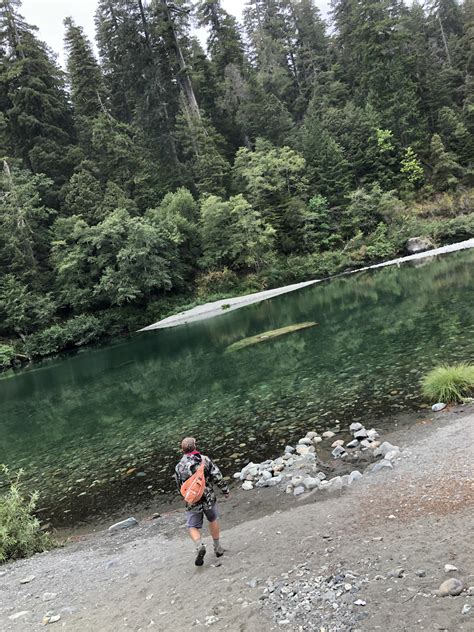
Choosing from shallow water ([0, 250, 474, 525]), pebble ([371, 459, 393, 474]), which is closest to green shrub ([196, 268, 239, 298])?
shallow water ([0, 250, 474, 525])

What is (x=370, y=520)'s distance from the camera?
5.41m

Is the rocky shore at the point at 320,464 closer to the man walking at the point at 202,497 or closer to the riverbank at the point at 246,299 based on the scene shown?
the man walking at the point at 202,497

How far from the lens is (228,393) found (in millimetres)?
15000

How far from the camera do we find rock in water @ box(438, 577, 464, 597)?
358 centimetres

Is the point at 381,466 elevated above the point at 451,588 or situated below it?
below

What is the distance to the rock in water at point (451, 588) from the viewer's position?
3.58 metres

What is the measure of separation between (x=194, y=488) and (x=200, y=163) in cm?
4832

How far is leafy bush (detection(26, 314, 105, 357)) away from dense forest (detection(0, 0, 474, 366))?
149mm

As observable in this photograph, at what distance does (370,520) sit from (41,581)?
4.66m

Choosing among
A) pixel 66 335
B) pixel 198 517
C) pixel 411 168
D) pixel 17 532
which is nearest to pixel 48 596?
pixel 198 517

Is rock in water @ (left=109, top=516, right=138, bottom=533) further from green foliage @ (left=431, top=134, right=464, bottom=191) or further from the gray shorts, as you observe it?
green foliage @ (left=431, top=134, right=464, bottom=191)

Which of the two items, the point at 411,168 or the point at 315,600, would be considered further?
the point at 411,168

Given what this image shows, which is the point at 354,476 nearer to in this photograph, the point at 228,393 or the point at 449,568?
the point at 449,568

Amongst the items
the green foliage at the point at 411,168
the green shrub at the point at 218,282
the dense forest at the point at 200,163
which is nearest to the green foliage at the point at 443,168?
the dense forest at the point at 200,163
